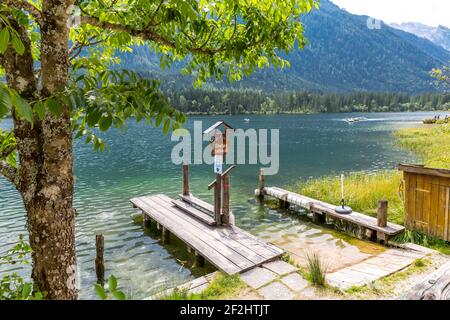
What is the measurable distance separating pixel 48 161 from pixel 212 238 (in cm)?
933

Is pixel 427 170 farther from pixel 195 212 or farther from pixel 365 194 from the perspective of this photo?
pixel 195 212

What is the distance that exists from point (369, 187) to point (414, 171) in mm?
7828

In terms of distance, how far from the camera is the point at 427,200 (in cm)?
1188

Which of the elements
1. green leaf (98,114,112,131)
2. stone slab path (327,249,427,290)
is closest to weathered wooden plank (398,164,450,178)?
stone slab path (327,249,427,290)

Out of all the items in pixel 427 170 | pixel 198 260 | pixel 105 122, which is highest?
pixel 105 122

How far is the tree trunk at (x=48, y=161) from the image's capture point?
345 cm

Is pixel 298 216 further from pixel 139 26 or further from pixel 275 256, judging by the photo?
pixel 139 26

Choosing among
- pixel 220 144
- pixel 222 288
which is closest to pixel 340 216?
pixel 220 144

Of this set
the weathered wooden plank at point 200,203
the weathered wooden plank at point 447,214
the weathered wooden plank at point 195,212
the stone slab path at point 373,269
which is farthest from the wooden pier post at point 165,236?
the weathered wooden plank at point 447,214

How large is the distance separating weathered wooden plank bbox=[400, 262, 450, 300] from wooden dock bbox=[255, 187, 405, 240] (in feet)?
36.4

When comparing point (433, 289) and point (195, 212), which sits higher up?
point (433, 289)

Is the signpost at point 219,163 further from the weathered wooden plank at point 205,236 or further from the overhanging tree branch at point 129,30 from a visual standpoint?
the overhanging tree branch at point 129,30

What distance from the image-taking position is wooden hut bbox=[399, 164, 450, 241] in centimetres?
1133
